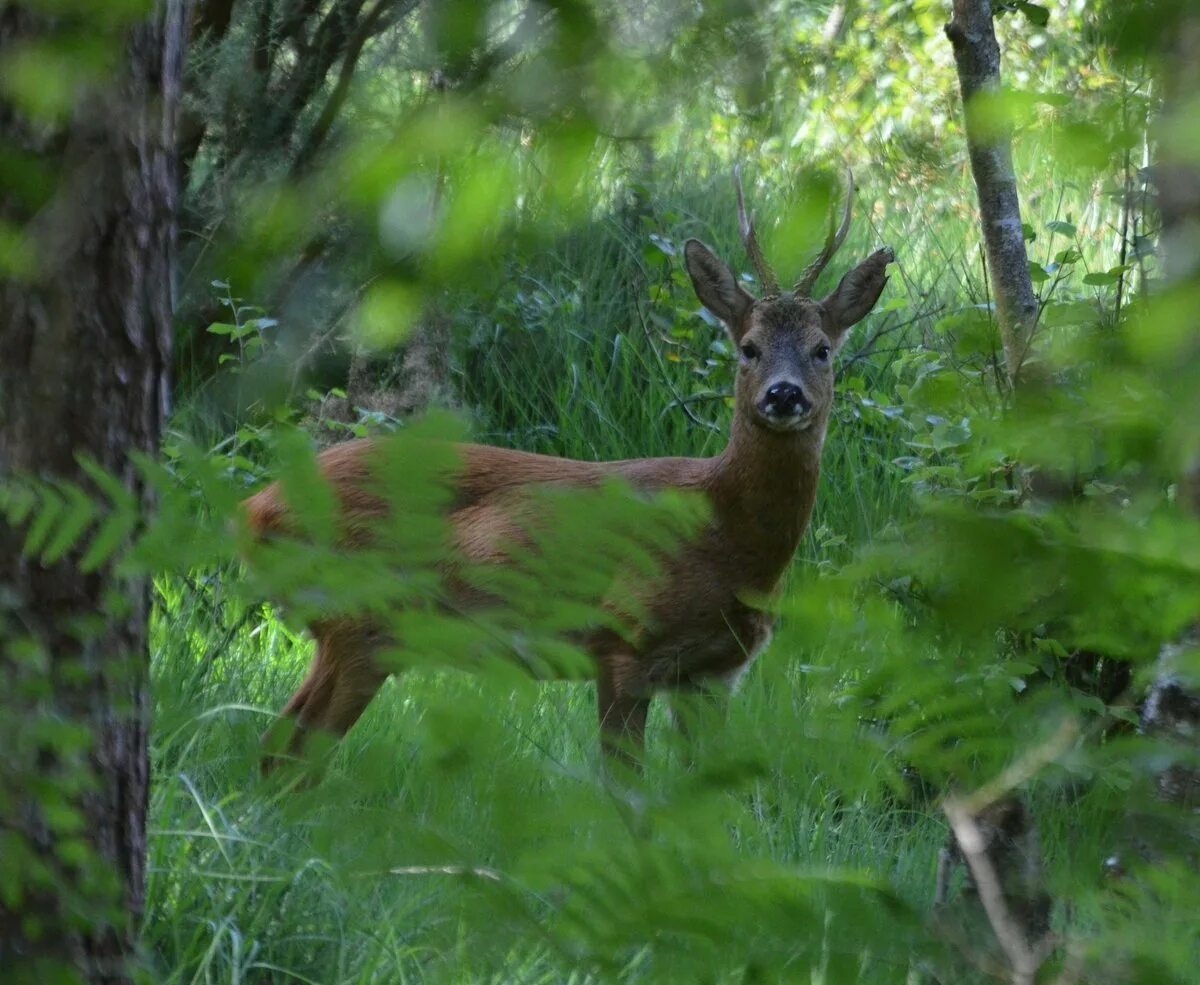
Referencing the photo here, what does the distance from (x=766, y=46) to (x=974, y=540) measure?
1.44 ft

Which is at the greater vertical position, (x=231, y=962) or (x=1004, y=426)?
(x=1004, y=426)

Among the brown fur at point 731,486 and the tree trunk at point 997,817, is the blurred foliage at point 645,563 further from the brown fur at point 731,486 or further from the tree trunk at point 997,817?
the brown fur at point 731,486

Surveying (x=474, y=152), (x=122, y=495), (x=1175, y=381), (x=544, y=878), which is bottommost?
(x=544, y=878)

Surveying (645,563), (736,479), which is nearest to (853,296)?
(736,479)

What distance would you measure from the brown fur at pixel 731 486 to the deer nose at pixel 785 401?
0.08 ft

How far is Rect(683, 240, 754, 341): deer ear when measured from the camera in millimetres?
6016

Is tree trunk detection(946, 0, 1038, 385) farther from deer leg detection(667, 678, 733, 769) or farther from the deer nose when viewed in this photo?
deer leg detection(667, 678, 733, 769)

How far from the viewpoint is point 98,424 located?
7.32ft

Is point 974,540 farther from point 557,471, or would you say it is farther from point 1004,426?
point 557,471

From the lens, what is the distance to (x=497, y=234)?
47.0 inches

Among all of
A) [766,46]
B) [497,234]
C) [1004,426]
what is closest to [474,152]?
[497,234]

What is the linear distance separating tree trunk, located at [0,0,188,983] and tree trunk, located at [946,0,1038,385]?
1667mm

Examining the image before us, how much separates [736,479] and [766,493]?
128mm

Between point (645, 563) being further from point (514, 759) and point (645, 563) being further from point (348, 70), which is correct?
point (348, 70)
